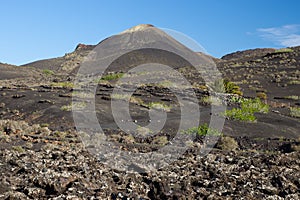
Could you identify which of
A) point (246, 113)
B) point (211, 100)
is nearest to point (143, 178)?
point (246, 113)

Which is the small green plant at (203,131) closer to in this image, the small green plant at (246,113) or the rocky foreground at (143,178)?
the small green plant at (246,113)

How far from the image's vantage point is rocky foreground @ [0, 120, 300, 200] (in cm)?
902

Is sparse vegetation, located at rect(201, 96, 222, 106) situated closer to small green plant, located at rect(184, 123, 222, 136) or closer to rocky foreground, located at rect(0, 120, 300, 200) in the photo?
small green plant, located at rect(184, 123, 222, 136)

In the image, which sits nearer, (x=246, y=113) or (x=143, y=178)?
(x=143, y=178)

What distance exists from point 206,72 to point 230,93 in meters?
19.3

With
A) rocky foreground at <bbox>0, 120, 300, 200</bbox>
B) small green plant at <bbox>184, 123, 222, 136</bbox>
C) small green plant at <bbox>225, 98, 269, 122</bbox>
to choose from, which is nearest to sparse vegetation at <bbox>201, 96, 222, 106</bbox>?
small green plant at <bbox>225, 98, 269, 122</bbox>

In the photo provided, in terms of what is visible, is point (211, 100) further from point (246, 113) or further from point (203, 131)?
point (203, 131)

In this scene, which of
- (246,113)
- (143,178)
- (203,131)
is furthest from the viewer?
(246,113)

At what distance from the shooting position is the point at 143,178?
10.6 metres

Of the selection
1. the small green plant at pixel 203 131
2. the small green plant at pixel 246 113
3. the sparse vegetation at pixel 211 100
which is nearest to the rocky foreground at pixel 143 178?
the small green plant at pixel 203 131

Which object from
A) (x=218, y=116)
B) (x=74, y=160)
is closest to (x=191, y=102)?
(x=218, y=116)

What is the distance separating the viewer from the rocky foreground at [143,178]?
9023mm

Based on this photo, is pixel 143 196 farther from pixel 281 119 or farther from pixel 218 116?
pixel 281 119

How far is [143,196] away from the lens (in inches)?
362
